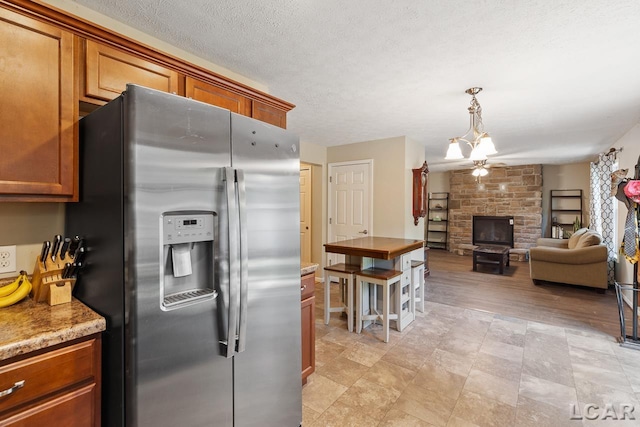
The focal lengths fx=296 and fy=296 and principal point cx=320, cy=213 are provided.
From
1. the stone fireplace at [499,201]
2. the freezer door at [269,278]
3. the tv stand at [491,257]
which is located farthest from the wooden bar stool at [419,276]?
the stone fireplace at [499,201]

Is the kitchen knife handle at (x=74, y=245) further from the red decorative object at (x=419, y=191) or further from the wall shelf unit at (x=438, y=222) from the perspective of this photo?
the wall shelf unit at (x=438, y=222)

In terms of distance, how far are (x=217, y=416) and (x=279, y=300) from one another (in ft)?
1.89

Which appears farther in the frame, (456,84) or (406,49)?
(456,84)

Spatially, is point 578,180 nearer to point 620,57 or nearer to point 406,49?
point 620,57

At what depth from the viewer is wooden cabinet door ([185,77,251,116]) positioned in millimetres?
1919

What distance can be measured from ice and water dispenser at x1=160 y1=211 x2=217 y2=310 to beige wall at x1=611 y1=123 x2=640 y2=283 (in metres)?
5.14

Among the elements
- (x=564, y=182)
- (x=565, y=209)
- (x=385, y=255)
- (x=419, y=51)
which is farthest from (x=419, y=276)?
(x=564, y=182)

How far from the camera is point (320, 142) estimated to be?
4.97 m

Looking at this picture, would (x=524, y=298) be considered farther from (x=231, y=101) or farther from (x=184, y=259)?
(x=184, y=259)

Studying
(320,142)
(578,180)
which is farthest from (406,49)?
(578,180)

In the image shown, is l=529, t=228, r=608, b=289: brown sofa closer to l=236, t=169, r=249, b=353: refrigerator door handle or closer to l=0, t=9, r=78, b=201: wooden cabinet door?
l=236, t=169, r=249, b=353: refrigerator door handle

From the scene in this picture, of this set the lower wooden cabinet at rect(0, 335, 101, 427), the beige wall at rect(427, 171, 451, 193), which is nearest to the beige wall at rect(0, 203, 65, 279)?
the lower wooden cabinet at rect(0, 335, 101, 427)

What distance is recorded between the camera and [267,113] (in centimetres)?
240

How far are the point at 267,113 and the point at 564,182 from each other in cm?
856
